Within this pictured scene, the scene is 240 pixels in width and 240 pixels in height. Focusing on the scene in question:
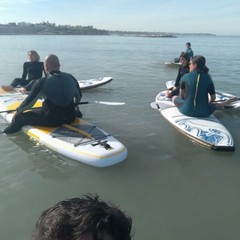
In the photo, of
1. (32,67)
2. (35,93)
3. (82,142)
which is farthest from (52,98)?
(32,67)

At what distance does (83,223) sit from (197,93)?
21.3 ft

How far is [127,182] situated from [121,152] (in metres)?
0.69

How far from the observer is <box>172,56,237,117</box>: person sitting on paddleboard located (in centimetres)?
712

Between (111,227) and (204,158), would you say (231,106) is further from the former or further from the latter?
(111,227)

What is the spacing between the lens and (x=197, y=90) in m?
7.20

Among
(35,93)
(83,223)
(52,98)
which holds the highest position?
(83,223)

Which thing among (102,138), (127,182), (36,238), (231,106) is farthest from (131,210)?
(231,106)

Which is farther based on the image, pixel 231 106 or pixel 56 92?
pixel 231 106

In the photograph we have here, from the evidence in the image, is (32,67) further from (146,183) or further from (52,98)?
(146,183)

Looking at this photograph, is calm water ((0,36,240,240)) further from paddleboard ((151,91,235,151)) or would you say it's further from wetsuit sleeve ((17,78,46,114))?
wetsuit sleeve ((17,78,46,114))

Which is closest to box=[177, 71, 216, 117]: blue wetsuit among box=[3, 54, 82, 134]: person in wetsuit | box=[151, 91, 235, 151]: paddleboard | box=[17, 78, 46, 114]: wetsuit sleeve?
box=[151, 91, 235, 151]: paddleboard

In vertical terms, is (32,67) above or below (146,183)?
above

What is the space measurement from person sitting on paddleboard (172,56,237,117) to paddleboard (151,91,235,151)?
186 millimetres

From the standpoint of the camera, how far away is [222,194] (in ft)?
16.2
